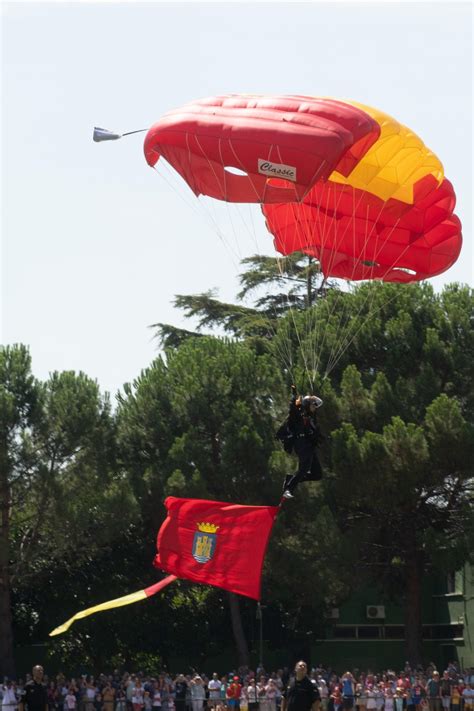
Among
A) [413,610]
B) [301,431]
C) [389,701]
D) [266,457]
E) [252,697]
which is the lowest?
[389,701]

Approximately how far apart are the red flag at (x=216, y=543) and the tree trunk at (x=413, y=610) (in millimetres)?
12097

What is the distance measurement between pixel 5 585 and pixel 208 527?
1236 cm

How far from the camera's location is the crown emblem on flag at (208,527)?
20.3 metres

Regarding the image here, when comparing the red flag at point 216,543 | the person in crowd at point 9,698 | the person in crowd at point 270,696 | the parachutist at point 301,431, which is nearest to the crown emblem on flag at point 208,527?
the red flag at point 216,543

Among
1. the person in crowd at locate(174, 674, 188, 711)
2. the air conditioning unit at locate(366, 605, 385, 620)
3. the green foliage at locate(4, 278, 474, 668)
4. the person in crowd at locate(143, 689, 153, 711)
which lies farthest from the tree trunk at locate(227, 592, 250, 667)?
the person in crowd at locate(143, 689, 153, 711)

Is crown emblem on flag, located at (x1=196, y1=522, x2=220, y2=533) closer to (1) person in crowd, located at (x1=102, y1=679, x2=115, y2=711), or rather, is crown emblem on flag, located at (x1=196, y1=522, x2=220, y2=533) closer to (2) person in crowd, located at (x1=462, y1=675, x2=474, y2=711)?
(1) person in crowd, located at (x1=102, y1=679, x2=115, y2=711)

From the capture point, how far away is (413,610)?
32.0 m

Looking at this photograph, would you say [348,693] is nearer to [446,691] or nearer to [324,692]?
[324,692]

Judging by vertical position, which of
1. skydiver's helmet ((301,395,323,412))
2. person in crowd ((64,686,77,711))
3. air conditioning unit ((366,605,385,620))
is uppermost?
skydiver's helmet ((301,395,323,412))

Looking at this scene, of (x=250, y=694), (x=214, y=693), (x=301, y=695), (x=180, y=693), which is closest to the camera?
(x=301, y=695)

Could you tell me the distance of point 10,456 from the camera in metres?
30.7

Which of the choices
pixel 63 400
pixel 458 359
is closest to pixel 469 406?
pixel 458 359

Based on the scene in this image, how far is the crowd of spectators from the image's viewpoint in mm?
26031

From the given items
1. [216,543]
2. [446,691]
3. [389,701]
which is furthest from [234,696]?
[216,543]
